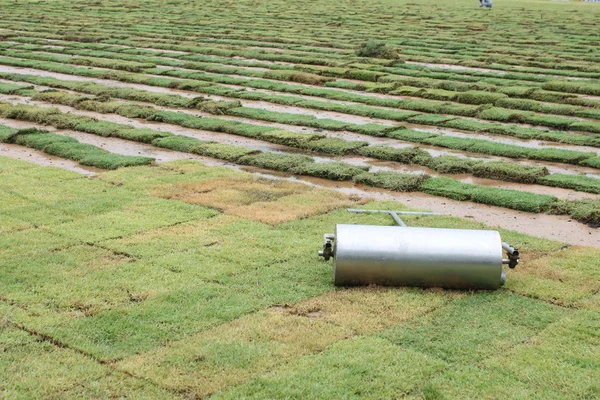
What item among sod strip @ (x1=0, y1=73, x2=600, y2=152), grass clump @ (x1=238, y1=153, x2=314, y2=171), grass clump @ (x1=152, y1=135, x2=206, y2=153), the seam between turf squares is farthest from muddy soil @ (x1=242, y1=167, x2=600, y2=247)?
the seam between turf squares

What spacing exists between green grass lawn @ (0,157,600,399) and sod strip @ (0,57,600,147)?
677 cm

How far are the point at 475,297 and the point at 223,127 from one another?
887cm

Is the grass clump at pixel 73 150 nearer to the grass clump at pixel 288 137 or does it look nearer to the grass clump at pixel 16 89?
the grass clump at pixel 288 137

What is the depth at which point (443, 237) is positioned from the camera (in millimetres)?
6883

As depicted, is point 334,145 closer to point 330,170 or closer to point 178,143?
point 330,170

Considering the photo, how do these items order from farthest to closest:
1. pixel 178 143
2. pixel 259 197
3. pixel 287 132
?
pixel 287 132 → pixel 178 143 → pixel 259 197

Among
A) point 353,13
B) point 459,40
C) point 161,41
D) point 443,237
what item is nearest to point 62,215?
point 443,237

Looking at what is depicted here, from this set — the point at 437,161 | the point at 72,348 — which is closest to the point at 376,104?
the point at 437,161

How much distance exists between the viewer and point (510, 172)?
11.5m

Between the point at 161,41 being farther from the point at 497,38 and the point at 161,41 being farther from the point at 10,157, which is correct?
the point at 10,157

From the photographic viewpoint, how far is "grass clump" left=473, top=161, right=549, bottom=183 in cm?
1138

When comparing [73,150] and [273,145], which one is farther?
[273,145]

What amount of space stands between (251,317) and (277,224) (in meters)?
2.57

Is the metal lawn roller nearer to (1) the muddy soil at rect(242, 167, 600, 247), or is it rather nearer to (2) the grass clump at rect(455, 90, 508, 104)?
(1) the muddy soil at rect(242, 167, 600, 247)
